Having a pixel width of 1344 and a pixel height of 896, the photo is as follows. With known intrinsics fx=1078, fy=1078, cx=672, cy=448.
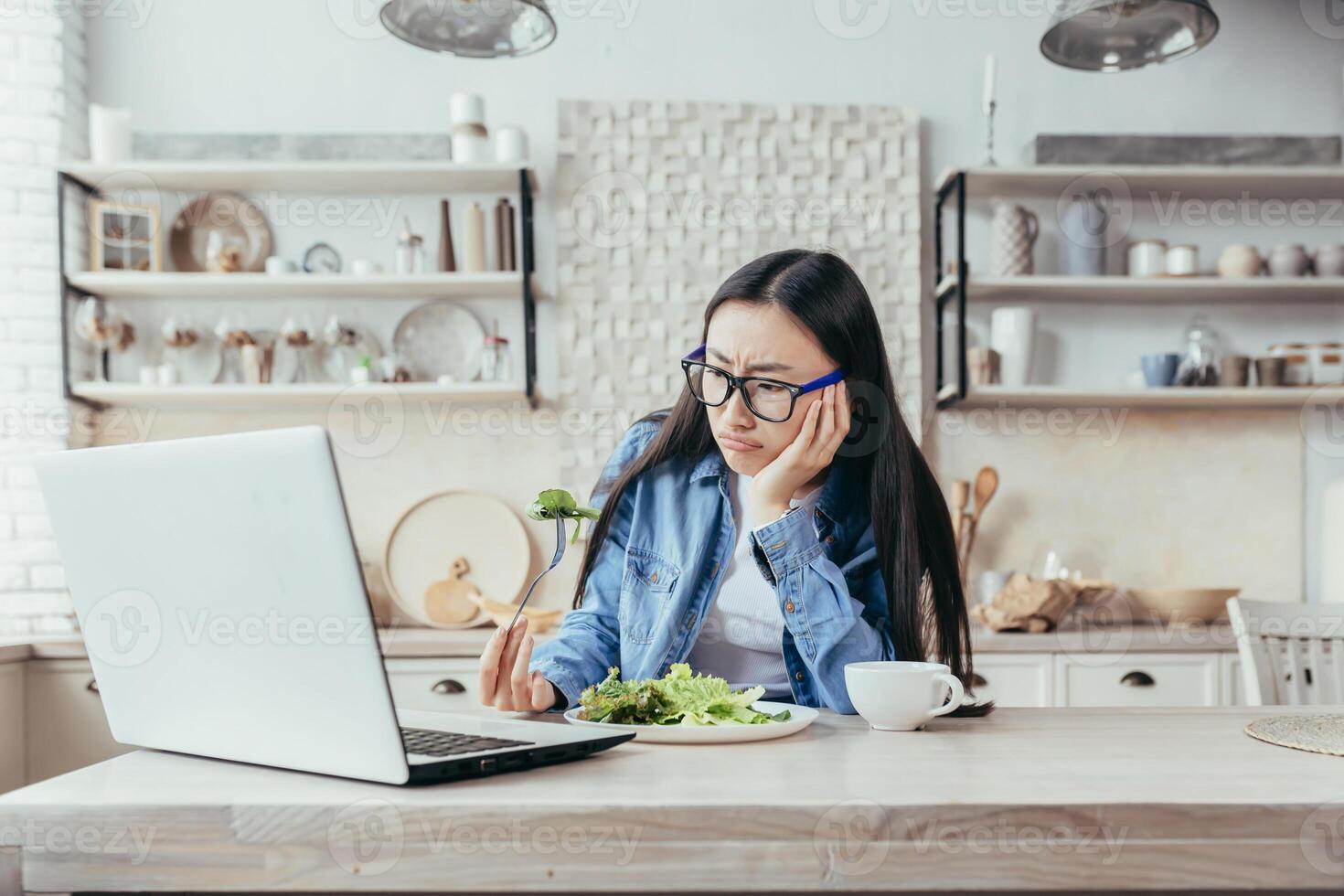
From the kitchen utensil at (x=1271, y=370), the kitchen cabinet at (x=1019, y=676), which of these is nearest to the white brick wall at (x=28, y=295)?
the kitchen cabinet at (x=1019, y=676)

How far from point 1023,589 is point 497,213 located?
70.3 inches

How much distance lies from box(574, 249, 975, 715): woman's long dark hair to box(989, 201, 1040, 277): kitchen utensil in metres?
1.77

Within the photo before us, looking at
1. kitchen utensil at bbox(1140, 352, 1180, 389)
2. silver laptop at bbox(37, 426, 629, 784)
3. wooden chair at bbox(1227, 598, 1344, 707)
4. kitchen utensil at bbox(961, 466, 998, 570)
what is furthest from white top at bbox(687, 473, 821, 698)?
kitchen utensil at bbox(1140, 352, 1180, 389)

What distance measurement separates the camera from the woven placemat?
38.5 inches

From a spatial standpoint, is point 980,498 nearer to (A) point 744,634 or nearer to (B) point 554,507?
(A) point 744,634

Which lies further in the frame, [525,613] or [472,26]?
[525,613]

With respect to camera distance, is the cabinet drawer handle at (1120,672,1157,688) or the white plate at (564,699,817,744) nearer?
the white plate at (564,699,817,744)

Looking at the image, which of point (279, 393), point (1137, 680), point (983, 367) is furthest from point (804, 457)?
point (279, 393)

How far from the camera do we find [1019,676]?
8.91 feet

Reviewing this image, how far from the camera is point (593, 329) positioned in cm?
322

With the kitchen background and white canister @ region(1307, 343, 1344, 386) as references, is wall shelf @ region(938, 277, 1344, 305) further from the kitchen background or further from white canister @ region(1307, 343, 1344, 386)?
white canister @ region(1307, 343, 1344, 386)

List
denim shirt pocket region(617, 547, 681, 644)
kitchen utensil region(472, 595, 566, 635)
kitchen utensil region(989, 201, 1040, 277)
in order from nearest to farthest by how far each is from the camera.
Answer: denim shirt pocket region(617, 547, 681, 644) → kitchen utensil region(472, 595, 566, 635) → kitchen utensil region(989, 201, 1040, 277)

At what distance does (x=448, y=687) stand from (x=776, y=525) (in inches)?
62.7

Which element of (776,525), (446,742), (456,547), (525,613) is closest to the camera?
(446,742)
